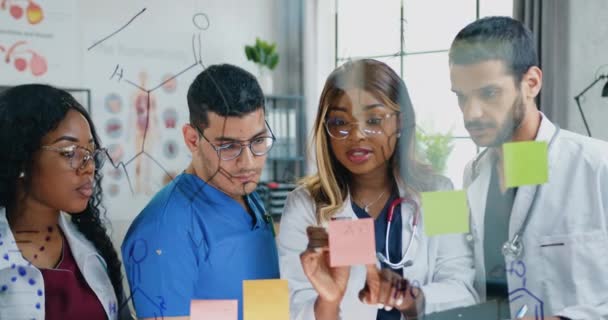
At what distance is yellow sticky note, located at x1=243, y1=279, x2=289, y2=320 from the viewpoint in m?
0.71

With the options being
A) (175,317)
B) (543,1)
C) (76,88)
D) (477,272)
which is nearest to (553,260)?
(477,272)

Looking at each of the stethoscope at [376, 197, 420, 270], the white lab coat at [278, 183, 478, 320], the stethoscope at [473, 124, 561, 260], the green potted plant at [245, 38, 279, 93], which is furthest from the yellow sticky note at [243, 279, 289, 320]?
the stethoscope at [473, 124, 561, 260]

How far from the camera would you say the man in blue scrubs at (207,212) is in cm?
65

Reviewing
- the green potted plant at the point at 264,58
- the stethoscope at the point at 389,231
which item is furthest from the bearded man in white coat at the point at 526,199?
the green potted plant at the point at 264,58

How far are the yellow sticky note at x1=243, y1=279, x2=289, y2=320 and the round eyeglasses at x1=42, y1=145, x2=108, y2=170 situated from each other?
23cm

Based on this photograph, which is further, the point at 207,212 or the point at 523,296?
the point at 523,296

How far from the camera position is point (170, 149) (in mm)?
663

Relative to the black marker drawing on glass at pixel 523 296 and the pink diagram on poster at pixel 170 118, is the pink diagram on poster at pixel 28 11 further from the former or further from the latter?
the black marker drawing on glass at pixel 523 296

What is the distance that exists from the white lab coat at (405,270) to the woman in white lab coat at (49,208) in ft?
0.78

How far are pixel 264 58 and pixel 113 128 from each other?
206mm

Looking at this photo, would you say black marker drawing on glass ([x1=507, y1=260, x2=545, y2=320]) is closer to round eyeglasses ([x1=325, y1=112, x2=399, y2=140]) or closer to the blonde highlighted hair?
the blonde highlighted hair

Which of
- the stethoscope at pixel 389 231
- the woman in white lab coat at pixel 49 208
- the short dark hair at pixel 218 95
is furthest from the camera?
the stethoscope at pixel 389 231

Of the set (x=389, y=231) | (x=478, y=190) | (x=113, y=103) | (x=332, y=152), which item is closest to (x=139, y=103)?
(x=113, y=103)

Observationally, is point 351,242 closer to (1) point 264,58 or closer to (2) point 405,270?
(2) point 405,270
